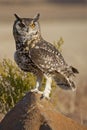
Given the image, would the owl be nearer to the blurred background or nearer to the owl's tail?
the owl's tail

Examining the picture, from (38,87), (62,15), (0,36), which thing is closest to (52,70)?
(38,87)

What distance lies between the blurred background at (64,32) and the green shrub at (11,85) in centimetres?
59

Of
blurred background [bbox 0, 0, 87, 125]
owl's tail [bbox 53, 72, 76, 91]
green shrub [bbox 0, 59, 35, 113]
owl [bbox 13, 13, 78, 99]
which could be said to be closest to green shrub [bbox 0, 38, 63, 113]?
green shrub [bbox 0, 59, 35, 113]

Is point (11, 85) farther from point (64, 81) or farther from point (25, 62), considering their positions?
point (25, 62)

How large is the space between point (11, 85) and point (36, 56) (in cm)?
252

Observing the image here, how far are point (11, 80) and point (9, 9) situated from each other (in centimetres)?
2845

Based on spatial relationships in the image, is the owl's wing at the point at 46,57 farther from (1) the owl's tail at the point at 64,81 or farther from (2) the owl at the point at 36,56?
(1) the owl's tail at the point at 64,81

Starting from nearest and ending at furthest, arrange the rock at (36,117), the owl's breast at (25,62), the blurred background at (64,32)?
the rock at (36,117) < the owl's breast at (25,62) < the blurred background at (64,32)

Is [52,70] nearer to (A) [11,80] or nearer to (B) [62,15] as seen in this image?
(A) [11,80]

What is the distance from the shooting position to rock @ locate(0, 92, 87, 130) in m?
10.7

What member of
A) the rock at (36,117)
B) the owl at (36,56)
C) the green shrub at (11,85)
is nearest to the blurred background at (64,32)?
the green shrub at (11,85)

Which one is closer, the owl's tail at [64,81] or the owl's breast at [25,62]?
the owl's breast at [25,62]

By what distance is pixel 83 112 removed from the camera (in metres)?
16.2

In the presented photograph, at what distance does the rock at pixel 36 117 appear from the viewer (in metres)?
10.7
